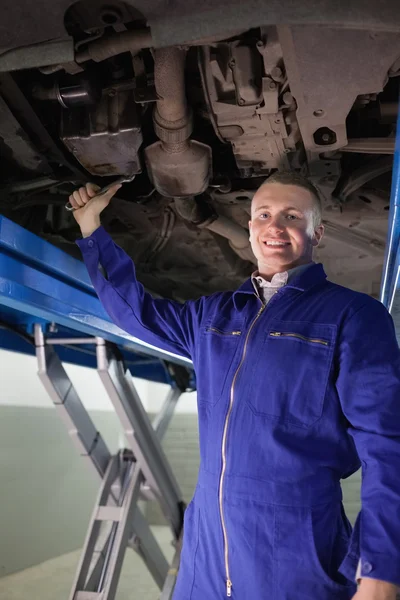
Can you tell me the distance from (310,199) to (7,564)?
3771mm

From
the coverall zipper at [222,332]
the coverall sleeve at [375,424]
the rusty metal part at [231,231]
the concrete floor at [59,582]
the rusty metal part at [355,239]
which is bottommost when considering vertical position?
the concrete floor at [59,582]

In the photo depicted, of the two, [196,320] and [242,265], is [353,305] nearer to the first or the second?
[196,320]

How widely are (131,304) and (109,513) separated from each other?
1.51 meters

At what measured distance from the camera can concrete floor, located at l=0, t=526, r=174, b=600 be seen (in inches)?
144

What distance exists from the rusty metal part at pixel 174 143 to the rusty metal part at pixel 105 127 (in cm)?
8

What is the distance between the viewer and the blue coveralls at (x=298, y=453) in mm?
998

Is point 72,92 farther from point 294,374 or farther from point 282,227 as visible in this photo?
point 294,374

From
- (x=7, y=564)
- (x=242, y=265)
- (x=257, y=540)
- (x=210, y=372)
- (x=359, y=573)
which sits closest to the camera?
(x=359, y=573)

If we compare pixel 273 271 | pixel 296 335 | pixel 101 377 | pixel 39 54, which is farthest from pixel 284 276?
pixel 101 377

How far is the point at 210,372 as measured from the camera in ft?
4.30

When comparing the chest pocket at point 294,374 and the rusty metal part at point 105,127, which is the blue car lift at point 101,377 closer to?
the rusty metal part at point 105,127

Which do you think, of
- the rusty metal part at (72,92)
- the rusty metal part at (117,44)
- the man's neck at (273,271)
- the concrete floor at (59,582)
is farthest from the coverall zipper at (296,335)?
the concrete floor at (59,582)

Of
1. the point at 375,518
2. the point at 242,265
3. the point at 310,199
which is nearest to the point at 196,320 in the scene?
the point at 310,199

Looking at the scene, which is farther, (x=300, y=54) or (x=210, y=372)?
(x=210, y=372)
